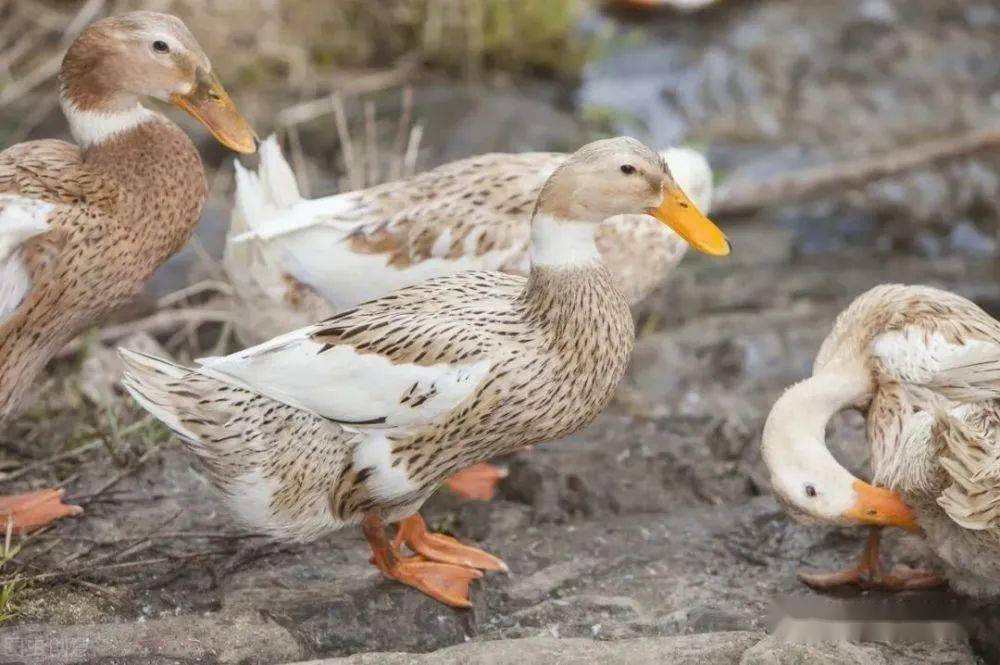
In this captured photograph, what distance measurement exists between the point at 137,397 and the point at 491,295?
1.08 metres

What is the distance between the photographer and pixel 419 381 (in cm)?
390

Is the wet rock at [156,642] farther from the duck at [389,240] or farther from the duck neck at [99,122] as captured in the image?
the duck neck at [99,122]

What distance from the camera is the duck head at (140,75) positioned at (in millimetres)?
4473

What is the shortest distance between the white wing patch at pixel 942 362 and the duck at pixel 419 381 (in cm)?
74

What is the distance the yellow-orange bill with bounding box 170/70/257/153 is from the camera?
454 centimetres

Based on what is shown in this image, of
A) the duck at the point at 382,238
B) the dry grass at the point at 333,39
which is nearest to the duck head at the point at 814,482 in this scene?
the duck at the point at 382,238

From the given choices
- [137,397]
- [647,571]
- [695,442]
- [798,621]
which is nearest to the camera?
[137,397]

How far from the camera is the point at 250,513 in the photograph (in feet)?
13.0

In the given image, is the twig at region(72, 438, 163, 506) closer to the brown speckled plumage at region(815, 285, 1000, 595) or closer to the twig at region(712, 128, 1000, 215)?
the brown speckled plumage at region(815, 285, 1000, 595)

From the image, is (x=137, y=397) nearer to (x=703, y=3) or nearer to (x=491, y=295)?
(x=491, y=295)

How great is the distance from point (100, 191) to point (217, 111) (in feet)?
1.47

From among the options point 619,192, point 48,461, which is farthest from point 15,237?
point 619,192

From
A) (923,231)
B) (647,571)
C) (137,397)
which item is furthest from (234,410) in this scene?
(923,231)

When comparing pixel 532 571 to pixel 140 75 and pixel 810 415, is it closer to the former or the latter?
pixel 810 415
